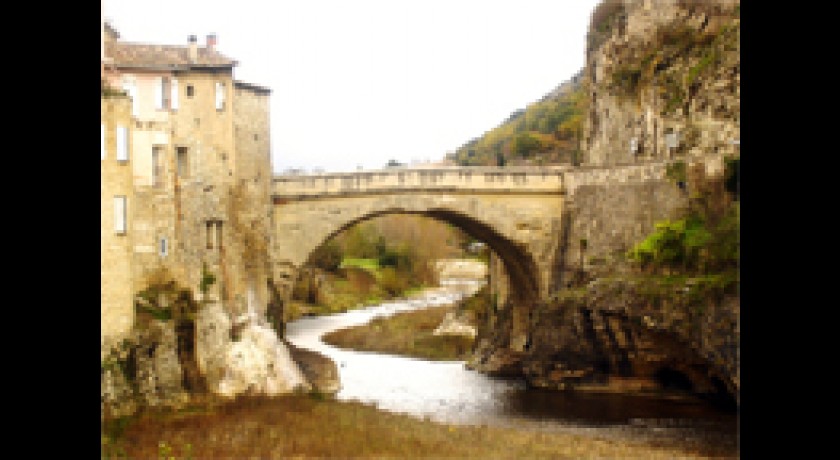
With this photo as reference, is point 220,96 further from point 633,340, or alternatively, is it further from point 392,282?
point 392,282

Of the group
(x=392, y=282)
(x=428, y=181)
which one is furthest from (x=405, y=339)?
(x=392, y=282)

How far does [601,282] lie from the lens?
2536cm

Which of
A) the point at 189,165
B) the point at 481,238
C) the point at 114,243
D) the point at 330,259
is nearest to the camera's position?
the point at 114,243

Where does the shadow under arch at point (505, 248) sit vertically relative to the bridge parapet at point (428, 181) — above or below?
below

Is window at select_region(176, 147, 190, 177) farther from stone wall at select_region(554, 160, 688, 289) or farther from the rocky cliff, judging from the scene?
stone wall at select_region(554, 160, 688, 289)

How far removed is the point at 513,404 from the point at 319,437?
10.4 m

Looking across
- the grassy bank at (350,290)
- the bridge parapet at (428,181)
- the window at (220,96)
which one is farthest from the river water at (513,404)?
the grassy bank at (350,290)

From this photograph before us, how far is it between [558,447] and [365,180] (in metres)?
12.5

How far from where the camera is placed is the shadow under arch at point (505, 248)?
27406 mm

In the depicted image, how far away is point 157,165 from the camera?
22.0 metres

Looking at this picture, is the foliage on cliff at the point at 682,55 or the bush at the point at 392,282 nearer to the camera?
the foliage on cliff at the point at 682,55

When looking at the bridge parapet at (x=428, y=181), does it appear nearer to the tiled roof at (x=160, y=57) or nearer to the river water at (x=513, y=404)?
the tiled roof at (x=160, y=57)

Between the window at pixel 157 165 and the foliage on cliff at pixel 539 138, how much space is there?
33.9 metres
